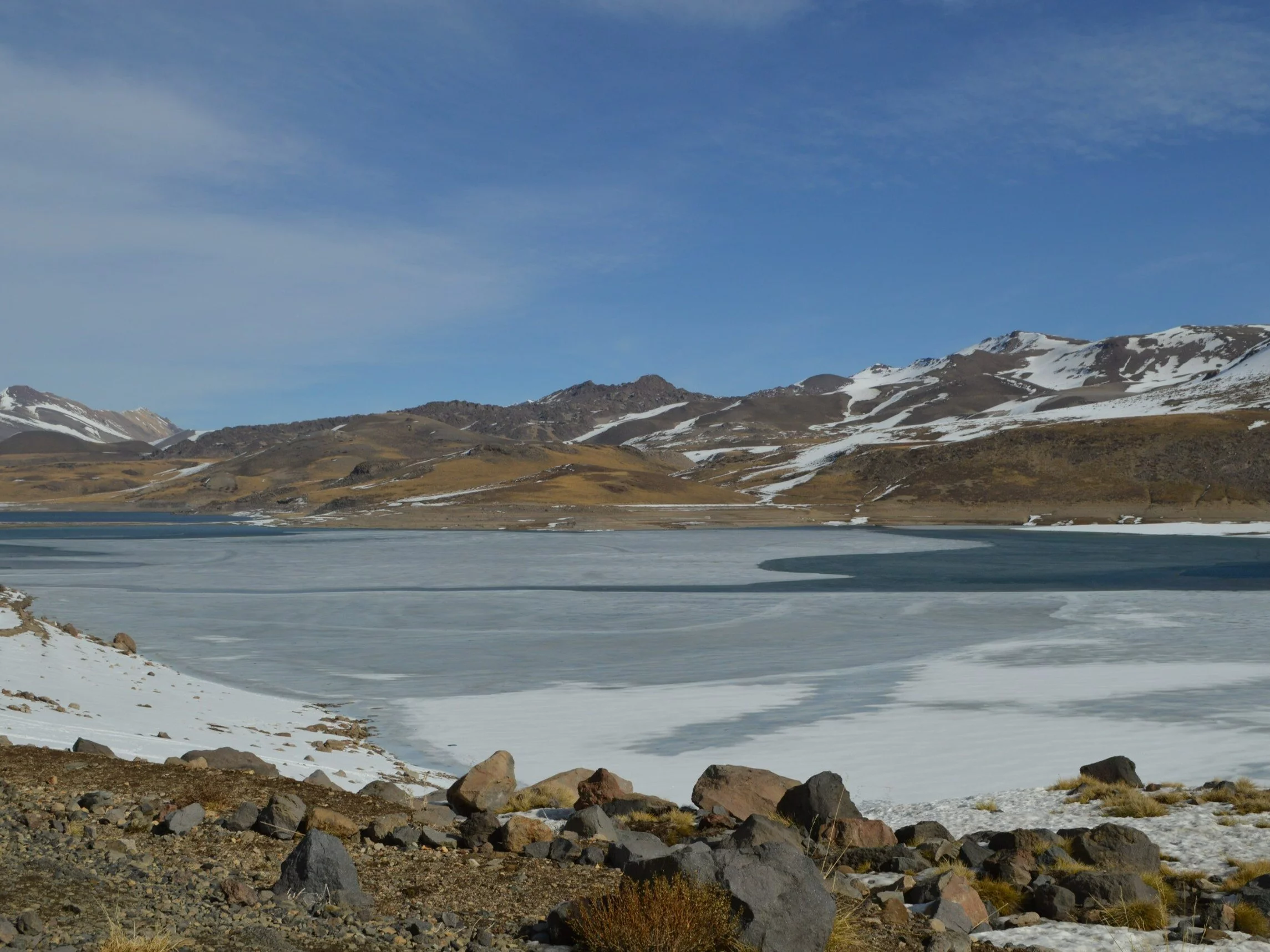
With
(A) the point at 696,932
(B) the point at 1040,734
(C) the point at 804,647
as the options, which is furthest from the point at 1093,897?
(C) the point at 804,647

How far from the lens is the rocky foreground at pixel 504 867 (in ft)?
25.5

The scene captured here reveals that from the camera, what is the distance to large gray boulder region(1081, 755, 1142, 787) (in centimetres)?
1415

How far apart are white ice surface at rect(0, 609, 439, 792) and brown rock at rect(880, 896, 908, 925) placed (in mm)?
8825

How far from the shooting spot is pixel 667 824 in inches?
470

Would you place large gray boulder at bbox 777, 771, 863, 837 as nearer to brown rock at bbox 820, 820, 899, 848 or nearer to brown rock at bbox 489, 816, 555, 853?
brown rock at bbox 820, 820, 899, 848

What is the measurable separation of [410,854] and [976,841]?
19.5 ft

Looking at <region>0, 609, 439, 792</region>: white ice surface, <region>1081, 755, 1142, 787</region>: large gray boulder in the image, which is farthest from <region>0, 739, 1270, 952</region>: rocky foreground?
<region>0, 609, 439, 792</region>: white ice surface

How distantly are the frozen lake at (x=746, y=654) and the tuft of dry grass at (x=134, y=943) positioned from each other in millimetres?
9963

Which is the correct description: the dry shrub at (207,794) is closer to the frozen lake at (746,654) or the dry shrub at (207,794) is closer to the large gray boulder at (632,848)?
the large gray boulder at (632,848)

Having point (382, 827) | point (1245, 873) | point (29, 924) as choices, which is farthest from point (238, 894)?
point (1245, 873)

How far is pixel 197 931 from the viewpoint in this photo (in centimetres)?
757

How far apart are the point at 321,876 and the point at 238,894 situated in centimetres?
63

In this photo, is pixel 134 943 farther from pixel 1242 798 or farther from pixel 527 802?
pixel 1242 798

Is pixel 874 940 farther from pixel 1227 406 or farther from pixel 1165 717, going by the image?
pixel 1227 406
